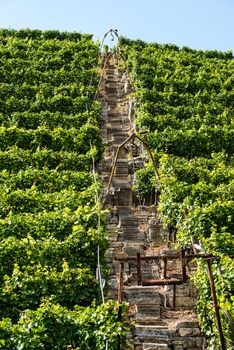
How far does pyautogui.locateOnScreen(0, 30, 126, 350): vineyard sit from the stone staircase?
77 cm

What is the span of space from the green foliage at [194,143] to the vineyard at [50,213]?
6.28 ft

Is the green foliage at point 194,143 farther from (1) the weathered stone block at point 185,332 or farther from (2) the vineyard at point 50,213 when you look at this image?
(2) the vineyard at point 50,213

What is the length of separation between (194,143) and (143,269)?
6.83m

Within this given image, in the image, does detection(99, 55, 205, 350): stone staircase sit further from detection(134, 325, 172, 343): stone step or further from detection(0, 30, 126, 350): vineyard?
detection(0, 30, 126, 350): vineyard

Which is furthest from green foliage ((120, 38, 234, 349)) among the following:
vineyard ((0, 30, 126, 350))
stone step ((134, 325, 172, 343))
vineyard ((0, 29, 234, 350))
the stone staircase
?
vineyard ((0, 30, 126, 350))

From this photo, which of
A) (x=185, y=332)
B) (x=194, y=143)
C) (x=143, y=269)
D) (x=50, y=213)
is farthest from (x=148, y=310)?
(x=194, y=143)

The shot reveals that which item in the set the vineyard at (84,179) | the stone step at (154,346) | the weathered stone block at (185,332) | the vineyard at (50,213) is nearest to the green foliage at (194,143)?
the vineyard at (84,179)

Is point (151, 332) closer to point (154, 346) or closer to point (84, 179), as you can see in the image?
point (154, 346)

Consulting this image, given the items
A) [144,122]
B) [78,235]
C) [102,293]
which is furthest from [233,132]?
[102,293]

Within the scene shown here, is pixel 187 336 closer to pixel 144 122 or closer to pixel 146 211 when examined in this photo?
pixel 146 211

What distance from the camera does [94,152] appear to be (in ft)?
53.2

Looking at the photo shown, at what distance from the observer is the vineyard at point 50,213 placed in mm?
9203

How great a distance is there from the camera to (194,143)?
58.7 ft

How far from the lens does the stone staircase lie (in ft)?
33.5
